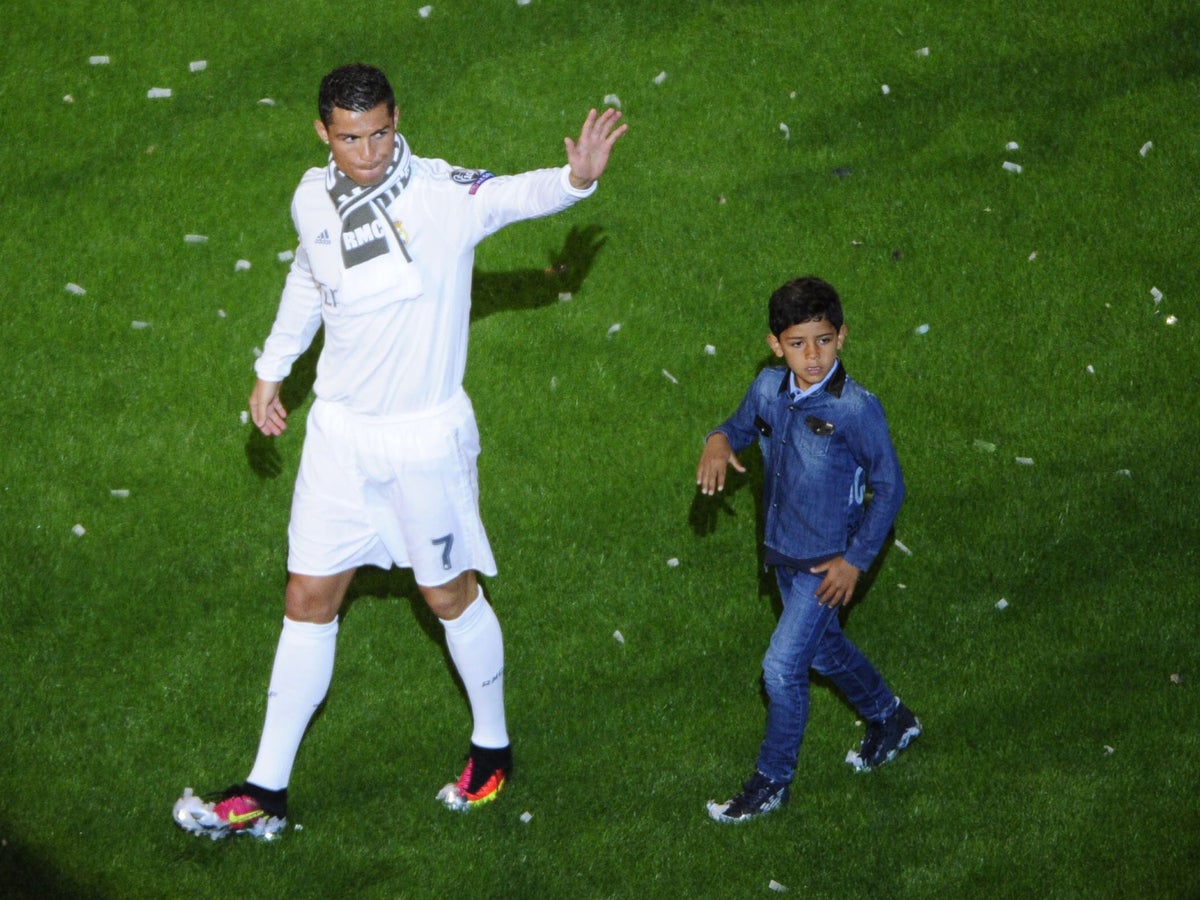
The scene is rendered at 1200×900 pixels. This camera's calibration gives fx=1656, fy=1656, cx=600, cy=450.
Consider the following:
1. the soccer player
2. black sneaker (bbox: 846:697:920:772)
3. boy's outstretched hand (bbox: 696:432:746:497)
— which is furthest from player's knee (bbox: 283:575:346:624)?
black sneaker (bbox: 846:697:920:772)

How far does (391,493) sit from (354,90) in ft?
4.88

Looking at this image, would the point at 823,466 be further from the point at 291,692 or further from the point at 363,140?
the point at 291,692

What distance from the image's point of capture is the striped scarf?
19.4ft

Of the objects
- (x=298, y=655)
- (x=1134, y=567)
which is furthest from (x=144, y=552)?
(x=1134, y=567)

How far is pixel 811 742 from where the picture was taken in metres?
7.02

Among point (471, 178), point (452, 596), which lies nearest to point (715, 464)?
point (452, 596)

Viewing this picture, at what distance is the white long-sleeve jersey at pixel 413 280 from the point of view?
589 cm

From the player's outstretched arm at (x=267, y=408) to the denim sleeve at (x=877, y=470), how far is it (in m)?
2.28

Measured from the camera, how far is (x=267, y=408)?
6.55 metres

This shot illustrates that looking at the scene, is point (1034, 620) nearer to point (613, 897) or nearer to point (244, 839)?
point (613, 897)

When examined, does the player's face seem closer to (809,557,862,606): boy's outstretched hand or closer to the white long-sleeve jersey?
the white long-sleeve jersey

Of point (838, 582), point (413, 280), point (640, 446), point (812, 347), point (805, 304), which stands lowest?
point (640, 446)

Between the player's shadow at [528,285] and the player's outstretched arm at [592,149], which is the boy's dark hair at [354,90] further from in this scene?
the player's shadow at [528,285]

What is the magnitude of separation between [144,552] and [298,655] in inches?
67.2
